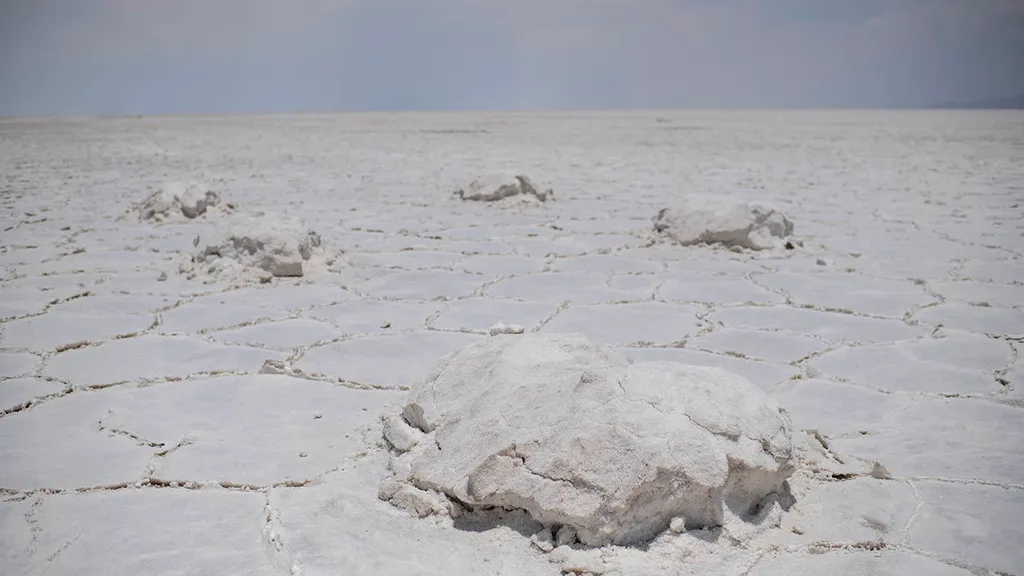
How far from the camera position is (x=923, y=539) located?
148 centimetres

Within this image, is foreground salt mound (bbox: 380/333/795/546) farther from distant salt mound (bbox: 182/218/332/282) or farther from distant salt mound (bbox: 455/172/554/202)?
distant salt mound (bbox: 455/172/554/202)

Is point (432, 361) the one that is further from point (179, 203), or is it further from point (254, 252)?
point (179, 203)

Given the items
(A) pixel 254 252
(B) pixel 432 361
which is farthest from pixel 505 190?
(B) pixel 432 361

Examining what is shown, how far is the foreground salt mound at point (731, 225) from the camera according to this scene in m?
4.07

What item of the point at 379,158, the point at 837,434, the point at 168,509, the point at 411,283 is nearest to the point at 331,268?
the point at 411,283

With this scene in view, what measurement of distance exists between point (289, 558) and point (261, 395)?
856 mm

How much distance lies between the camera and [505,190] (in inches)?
228

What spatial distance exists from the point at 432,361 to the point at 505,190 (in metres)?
3.45

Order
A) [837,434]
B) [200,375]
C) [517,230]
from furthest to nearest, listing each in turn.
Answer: [517,230], [200,375], [837,434]

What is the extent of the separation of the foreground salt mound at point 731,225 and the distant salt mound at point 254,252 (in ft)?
6.32

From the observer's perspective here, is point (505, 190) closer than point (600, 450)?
No

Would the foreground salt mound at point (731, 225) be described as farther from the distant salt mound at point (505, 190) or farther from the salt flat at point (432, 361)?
the distant salt mound at point (505, 190)

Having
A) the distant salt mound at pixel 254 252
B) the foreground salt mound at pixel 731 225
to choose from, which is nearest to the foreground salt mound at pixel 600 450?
the distant salt mound at pixel 254 252

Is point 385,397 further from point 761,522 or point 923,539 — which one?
point 923,539
